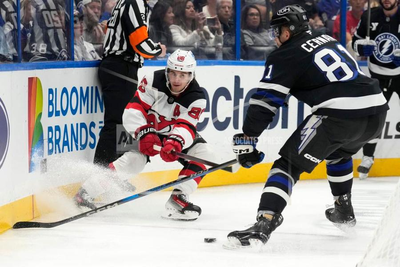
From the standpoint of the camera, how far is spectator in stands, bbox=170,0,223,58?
18.8ft

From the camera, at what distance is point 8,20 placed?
4336 mm

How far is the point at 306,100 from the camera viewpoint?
3863mm

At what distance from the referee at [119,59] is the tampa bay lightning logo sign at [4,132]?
37.8 inches

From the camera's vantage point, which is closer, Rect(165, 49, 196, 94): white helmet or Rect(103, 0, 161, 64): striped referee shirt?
Rect(165, 49, 196, 94): white helmet

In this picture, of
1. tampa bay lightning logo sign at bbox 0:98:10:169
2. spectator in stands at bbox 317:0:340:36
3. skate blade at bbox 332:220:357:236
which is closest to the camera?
tampa bay lightning logo sign at bbox 0:98:10:169

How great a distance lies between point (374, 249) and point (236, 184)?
2977 mm

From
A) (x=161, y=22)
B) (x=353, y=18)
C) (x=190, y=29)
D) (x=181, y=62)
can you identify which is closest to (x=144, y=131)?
(x=181, y=62)

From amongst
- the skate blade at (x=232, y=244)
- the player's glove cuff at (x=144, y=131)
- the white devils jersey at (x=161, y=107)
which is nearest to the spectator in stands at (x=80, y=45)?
the white devils jersey at (x=161, y=107)

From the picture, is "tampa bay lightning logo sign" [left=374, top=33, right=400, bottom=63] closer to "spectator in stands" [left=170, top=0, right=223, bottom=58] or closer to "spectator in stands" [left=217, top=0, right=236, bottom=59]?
"spectator in stands" [left=217, top=0, right=236, bottom=59]

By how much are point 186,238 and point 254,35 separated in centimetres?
239

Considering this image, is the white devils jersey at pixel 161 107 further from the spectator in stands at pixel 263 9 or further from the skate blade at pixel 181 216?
the spectator in stands at pixel 263 9

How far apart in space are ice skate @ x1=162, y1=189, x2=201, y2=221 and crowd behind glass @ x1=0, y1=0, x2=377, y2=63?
1101 millimetres

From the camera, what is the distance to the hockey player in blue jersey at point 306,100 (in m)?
3.74

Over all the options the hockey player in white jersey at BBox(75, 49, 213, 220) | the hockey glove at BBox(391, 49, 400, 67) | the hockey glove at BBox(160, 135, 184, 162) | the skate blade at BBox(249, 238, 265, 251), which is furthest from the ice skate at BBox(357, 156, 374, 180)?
the skate blade at BBox(249, 238, 265, 251)
